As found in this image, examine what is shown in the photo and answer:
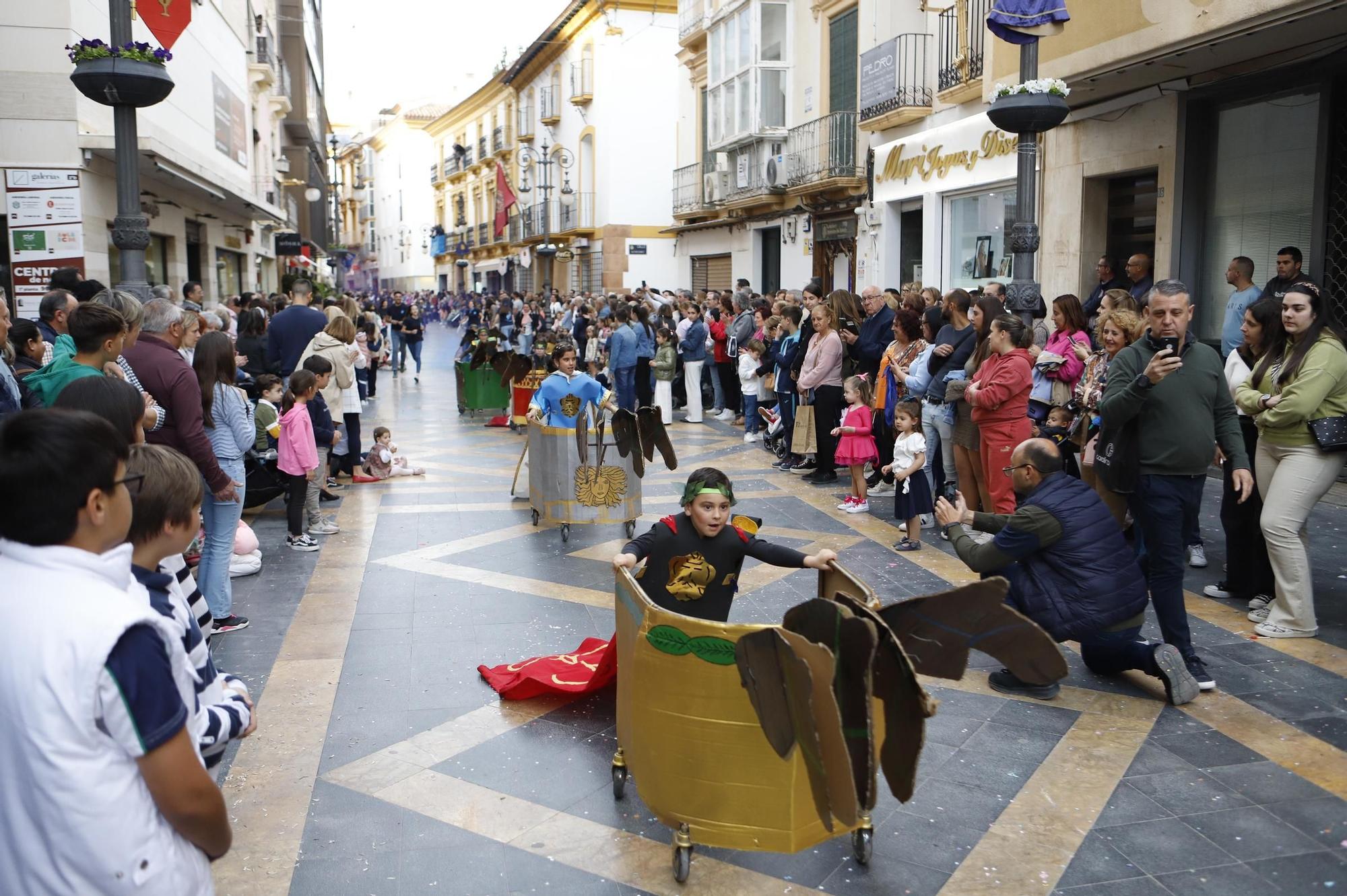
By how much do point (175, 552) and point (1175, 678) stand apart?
423cm

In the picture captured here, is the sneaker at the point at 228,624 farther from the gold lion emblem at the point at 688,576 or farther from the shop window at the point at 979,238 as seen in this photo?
the shop window at the point at 979,238

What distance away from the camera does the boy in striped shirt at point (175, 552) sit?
8.14 ft

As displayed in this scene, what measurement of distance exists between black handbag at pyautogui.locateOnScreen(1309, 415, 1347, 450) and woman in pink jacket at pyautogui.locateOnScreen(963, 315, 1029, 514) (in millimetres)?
2035

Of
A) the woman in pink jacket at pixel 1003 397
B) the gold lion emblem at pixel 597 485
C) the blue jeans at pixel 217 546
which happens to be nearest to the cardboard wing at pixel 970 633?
the blue jeans at pixel 217 546

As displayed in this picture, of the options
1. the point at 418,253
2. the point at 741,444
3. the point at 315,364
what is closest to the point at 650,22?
the point at 741,444

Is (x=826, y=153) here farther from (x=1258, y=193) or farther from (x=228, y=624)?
→ (x=228, y=624)

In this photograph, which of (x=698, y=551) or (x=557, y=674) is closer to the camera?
(x=698, y=551)

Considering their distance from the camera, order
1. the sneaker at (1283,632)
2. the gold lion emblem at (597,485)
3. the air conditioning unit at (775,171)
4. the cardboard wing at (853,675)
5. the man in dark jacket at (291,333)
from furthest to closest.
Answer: the air conditioning unit at (775,171) → the man in dark jacket at (291,333) → the gold lion emblem at (597,485) → the sneaker at (1283,632) → the cardboard wing at (853,675)

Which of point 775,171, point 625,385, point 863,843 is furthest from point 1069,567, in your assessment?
point 775,171

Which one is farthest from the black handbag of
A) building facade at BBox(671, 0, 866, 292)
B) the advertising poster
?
building facade at BBox(671, 0, 866, 292)

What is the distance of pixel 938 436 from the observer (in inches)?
351

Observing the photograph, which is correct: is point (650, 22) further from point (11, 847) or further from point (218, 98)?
point (11, 847)

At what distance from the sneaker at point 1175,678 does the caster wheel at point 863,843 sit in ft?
6.70

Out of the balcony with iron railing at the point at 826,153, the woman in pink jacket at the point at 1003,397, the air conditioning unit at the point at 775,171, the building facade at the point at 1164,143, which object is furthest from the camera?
the air conditioning unit at the point at 775,171
